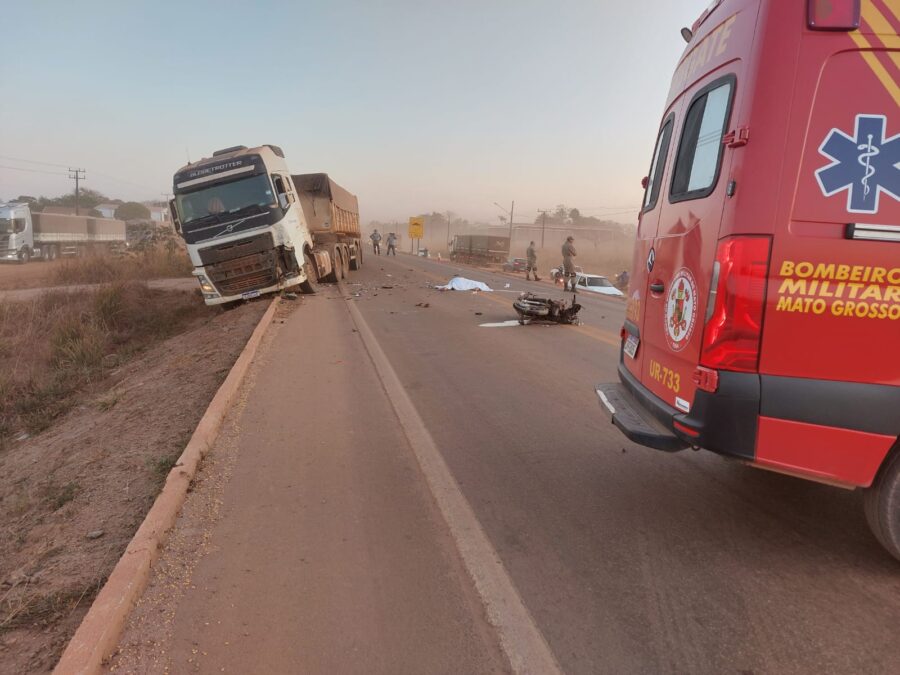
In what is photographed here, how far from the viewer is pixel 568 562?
2.90 meters

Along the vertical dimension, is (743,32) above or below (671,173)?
above

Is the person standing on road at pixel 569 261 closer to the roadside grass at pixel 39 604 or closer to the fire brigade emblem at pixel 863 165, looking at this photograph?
the fire brigade emblem at pixel 863 165

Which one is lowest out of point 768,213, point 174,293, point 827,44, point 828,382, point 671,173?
point 174,293

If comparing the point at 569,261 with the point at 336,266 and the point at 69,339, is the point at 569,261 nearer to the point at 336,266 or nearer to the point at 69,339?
the point at 336,266

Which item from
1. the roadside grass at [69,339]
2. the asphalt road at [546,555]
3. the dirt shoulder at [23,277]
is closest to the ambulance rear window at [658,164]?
the asphalt road at [546,555]

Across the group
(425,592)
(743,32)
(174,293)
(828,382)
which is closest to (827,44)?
(743,32)

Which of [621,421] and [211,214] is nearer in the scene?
[621,421]

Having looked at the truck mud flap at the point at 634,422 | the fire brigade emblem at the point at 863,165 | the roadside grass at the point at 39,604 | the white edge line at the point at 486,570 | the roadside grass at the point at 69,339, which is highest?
the fire brigade emblem at the point at 863,165

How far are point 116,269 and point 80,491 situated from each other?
17907 mm

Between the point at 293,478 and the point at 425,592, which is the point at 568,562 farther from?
the point at 293,478

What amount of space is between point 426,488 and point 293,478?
0.97 metres

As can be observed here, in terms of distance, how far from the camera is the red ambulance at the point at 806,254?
91.9 inches

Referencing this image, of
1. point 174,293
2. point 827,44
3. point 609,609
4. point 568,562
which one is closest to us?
point 827,44

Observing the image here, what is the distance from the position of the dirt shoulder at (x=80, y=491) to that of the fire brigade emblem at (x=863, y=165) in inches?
150
